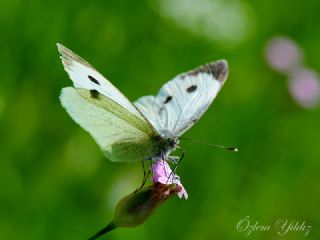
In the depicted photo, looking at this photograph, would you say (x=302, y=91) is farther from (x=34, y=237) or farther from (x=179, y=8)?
(x=34, y=237)

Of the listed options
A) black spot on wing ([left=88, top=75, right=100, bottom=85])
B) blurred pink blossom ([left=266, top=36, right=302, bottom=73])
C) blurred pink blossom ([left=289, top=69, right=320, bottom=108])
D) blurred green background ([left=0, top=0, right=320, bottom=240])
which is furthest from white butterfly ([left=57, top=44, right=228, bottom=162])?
blurred pink blossom ([left=266, top=36, right=302, bottom=73])

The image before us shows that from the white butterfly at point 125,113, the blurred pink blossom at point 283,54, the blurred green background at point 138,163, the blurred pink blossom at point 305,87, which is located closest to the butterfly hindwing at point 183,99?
the white butterfly at point 125,113

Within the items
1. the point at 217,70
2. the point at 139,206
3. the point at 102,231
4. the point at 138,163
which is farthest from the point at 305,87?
the point at 102,231

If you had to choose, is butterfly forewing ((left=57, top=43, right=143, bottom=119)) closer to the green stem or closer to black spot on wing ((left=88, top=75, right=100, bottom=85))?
black spot on wing ((left=88, top=75, right=100, bottom=85))

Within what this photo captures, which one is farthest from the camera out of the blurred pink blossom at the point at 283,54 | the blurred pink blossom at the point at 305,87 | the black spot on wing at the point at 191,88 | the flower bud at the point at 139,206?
the blurred pink blossom at the point at 283,54

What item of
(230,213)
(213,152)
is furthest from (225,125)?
(230,213)

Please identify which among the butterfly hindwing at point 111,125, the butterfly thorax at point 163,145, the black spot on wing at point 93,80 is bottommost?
the butterfly thorax at point 163,145

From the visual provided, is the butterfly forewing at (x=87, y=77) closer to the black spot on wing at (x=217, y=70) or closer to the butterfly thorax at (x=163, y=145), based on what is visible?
the butterfly thorax at (x=163, y=145)
